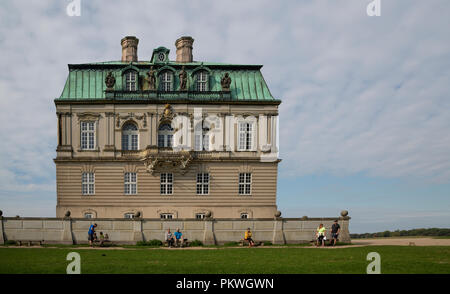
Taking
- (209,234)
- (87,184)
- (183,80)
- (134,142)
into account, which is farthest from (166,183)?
(209,234)

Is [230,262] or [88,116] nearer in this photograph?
[230,262]

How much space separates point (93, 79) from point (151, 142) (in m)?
10.5

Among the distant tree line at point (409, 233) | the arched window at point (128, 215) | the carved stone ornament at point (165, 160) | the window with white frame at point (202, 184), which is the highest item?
the carved stone ornament at point (165, 160)

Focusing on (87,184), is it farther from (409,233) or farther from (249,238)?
(409,233)

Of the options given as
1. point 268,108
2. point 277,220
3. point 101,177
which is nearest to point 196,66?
point 268,108

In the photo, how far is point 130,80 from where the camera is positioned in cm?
4447

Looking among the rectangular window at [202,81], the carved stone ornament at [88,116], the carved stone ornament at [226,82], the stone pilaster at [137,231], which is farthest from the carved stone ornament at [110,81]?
the stone pilaster at [137,231]

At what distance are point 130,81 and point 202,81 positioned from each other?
8.39 meters

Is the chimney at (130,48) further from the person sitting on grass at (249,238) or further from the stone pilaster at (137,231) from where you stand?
the person sitting on grass at (249,238)

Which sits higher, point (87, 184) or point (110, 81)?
point (110, 81)

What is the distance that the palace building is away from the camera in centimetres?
4244

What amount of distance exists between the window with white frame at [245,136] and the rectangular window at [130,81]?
43.5 feet

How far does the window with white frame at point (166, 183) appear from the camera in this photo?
42.9 meters

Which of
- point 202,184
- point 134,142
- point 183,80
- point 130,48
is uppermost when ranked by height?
point 130,48
